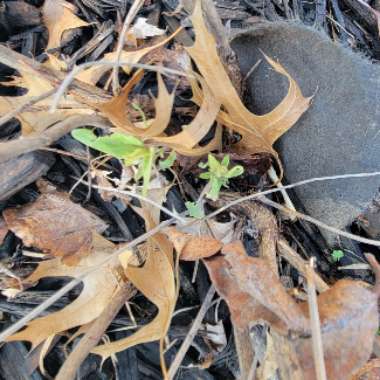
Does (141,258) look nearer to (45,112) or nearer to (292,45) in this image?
(45,112)

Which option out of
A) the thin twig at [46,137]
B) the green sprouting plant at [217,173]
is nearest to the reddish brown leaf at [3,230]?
the thin twig at [46,137]

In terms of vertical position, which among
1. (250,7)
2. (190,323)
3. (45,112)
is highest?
(250,7)

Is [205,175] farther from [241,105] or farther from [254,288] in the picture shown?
[254,288]

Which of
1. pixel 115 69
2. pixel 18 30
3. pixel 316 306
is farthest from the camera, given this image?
pixel 18 30

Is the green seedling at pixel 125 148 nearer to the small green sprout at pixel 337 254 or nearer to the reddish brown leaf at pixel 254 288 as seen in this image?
the reddish brown leaf at pixel 254 288

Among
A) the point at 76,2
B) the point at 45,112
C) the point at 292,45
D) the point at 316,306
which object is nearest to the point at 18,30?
the point at 76,2

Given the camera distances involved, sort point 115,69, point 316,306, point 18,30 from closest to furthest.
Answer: point 316,306, point 115,69, point 18,30

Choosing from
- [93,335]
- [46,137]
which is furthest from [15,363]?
[46,137]

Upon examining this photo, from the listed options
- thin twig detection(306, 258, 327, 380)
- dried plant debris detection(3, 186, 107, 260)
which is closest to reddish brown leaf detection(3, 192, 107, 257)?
dried plant debris detection(3, 186, 107, 260)
